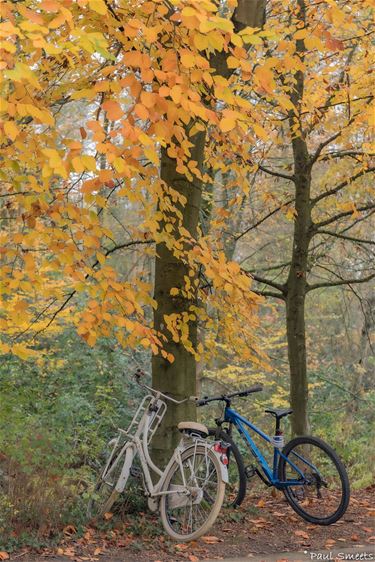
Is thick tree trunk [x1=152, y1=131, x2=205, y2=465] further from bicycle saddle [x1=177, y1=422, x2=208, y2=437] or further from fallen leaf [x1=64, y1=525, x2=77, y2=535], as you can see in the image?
fallen leaf [x1=64, y1=525, x2=77, y2=535]

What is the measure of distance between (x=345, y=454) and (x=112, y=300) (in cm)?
808

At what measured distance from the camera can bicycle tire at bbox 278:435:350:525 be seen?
4.84 meters

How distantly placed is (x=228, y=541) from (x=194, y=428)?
93 centimetres

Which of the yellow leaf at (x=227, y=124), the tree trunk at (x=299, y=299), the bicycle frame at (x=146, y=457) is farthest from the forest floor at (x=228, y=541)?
the yellow leaf at (x=227, y=124)

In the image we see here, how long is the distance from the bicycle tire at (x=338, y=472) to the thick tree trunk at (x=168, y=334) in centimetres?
91

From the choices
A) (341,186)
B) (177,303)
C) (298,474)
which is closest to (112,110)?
(177,303)

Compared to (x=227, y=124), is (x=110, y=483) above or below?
below

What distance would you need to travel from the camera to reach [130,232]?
257 inches

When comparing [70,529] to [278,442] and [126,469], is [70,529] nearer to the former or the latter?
[126,469]

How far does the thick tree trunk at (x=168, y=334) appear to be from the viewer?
210 inches

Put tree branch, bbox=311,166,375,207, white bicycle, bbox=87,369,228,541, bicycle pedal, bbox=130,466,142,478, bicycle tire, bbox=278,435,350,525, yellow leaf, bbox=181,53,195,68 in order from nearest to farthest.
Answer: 1. yellow leaf, bbox=181,53,195,68
2. white bicycle, bbox=87,369,228,541
3. bicycle tire, bbox=278,435,350,525
4. bicycle pedal, bbox=130,466,142,478
5. tree branch, bbox=311,166,375,207

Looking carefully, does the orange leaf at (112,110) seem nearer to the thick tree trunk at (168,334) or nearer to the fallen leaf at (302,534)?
the thick tree trunk at (168,334)

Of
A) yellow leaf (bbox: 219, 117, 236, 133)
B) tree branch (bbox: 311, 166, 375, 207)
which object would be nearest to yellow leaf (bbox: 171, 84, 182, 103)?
yellow leaf (bbox: 219, 117, 236, 133)

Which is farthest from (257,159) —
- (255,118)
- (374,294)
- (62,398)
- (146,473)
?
(374,294)
